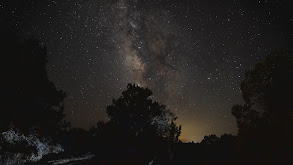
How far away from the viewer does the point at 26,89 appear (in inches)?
544

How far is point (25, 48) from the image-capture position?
15078mm

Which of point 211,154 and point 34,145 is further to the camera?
point 211,154

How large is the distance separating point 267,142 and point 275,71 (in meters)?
4.59

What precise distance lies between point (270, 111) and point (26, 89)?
15345mm

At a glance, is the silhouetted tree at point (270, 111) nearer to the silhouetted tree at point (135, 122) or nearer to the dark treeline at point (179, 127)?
the dark treeline at point (179, 127)

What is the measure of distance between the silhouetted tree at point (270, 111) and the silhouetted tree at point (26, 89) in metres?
13.1

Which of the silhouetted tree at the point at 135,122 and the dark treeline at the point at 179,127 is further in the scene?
the silhouetted tree at the point at 135,122

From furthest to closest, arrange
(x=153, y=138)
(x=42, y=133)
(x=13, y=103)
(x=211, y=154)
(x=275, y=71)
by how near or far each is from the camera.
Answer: (x=153, y=138), (x=211, y=154), (x=275, y=71), (x=42, y=133), (x=13, y=103)

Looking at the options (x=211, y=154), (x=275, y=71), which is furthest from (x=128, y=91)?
(x=275, y=71)

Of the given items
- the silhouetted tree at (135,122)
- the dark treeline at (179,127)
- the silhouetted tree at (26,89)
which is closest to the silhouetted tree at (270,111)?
the dark treeline at (179,127)

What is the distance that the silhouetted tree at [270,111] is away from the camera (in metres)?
14.4

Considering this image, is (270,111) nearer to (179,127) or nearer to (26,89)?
(179,127)

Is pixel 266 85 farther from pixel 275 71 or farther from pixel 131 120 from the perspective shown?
pixel 131 120

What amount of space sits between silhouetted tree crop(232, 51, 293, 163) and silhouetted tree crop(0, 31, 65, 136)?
13.1 metres
